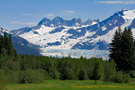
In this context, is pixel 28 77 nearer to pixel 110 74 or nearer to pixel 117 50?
pixel 110 74

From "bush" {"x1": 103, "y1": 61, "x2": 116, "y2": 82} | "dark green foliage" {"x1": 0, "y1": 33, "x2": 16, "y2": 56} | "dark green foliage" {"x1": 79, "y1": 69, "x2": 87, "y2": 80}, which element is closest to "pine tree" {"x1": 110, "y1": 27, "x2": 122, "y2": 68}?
"bush" {"x1": 103, "y1": 61, "x2": 116, "y2": 82}

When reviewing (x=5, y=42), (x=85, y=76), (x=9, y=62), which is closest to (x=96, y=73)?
(x=85, y=76)

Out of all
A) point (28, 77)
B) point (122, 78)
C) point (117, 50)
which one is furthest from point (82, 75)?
point (28, 77)

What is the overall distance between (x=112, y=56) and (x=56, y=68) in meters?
15.2

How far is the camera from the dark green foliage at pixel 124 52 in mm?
80750

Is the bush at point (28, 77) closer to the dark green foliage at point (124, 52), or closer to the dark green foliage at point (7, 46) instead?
the dark green foliage at point (124, 52)

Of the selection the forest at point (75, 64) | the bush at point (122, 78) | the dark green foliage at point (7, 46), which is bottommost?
the bush at point (122, 78)

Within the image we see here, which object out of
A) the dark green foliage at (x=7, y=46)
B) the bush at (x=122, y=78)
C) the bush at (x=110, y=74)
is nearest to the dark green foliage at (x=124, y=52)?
the bush at (x=110, y=74)

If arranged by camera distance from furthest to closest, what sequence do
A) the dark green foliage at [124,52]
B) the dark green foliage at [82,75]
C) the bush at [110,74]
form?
the dark green foliage at [124,52] → the dark green foliage at [82,75] → the bush at [110,74]

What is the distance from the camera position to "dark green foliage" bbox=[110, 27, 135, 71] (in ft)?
265

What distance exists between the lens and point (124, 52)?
81.8 meters

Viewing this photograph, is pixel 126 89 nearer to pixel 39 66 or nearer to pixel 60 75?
pixel 60 75

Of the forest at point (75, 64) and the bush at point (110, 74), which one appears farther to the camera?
the forest at point (75, 64)

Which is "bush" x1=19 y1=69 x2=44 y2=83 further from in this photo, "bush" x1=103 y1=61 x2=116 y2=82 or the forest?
"bush" x1=103 y1=61 x2=116 y2=82
